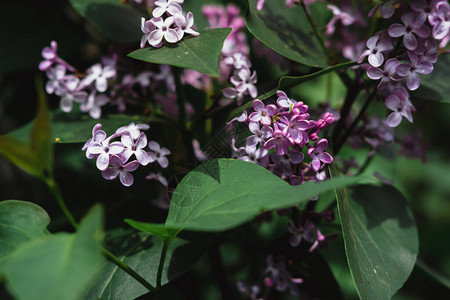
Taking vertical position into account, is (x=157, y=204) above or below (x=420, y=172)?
above

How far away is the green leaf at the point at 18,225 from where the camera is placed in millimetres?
756

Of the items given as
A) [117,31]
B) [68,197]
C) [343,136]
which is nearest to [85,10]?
[117,31]

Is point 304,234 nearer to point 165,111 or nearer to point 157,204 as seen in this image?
point 157,204

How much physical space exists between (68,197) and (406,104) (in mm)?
1075

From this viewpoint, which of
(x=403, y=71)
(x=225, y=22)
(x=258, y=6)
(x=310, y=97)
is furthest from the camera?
(x=310, y=97)

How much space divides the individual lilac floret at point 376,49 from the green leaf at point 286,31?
13cm

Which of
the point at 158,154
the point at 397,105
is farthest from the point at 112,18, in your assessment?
the point at 397,105

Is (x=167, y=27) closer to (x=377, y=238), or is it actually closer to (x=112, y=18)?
(x=112, y=18)

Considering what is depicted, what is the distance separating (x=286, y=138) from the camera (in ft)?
2.94

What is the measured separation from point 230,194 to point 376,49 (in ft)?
1.51

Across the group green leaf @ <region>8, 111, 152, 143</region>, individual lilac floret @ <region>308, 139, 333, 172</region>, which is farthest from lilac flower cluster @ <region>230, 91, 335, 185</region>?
green leaf @ <region>8, 111, 152, 143</region>

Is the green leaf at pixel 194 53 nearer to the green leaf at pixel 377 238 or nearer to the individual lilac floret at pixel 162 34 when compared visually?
the individual lilac floret at pixel 162 34

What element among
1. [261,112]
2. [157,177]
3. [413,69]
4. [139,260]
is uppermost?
Result: [413,69]

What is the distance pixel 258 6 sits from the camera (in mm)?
1059
